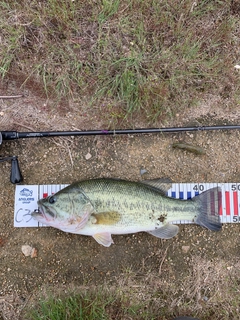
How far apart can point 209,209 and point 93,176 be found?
141 centimetres

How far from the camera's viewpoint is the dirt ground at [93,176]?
4039 mm

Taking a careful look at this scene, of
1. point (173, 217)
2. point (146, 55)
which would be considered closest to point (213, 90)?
point (146, 55)

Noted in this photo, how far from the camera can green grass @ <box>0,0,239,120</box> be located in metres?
4.18

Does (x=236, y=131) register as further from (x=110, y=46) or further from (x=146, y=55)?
(x=110, y=46)

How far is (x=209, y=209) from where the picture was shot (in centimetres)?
396

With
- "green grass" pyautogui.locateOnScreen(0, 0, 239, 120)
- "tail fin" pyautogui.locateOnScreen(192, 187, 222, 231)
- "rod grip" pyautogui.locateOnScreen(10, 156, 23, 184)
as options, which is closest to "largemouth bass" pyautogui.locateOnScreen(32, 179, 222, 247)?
"tail fin" pyautogui.locateOnScreen(192, 187, 222, 231)

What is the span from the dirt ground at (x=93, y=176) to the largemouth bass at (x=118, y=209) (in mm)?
303

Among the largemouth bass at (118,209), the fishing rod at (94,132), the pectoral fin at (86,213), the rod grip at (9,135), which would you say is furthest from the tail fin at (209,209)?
the rod grip at (9,135)

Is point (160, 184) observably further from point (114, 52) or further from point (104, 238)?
point (114, 52)

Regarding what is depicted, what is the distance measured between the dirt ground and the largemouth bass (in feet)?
1.00

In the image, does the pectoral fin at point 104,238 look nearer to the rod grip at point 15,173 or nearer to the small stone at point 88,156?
the small stone at point 88,156

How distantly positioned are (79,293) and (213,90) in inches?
117

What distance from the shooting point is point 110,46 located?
167 inches

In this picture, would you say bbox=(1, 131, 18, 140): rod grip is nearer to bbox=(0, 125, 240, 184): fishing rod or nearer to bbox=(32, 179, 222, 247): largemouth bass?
bbox=(0, 125, 240, 184): fishing rod
